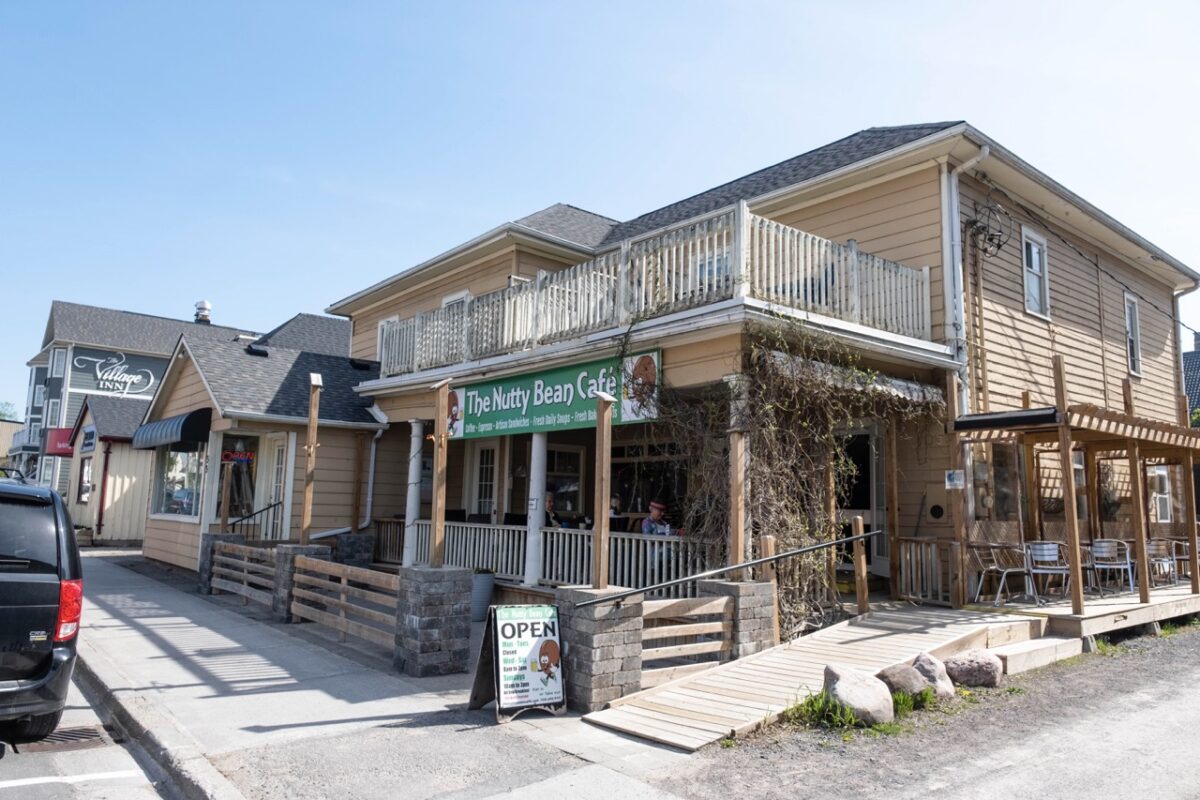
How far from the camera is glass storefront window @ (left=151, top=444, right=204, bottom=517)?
663 inches

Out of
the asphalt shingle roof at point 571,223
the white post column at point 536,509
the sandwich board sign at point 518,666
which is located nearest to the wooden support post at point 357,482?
the asphalt shingle roof at point 571,223

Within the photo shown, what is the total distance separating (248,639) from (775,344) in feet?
22.7

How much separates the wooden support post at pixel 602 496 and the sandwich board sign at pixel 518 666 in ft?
1.93

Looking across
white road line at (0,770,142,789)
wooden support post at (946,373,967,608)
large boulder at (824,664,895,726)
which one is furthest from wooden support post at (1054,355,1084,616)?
white road line at (0,770,142,789)

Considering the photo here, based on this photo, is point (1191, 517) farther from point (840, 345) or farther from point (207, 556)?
point (207, 556)

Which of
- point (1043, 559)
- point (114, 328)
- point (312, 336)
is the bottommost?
point (1043, 559)

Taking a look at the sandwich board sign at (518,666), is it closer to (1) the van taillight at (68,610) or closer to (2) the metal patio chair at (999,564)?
(1) the van taillight at (68,610)

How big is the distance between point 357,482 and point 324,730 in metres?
10.0

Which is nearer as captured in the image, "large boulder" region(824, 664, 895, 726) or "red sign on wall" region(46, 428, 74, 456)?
"large boulder" region(824, 664, 895, 726)

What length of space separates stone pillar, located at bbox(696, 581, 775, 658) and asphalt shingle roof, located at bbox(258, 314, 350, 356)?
69.7 feet

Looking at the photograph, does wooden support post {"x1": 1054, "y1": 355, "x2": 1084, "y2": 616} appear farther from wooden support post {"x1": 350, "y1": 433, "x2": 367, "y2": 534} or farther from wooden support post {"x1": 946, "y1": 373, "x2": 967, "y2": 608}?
wooden support post {"x1": 350, "y1": 433, "x2": 367, "y2": 534}

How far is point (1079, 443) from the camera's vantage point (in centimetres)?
A: 1209

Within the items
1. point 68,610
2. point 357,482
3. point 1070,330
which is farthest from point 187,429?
point 1070,330

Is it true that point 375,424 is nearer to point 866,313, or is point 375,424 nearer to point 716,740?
point 866,313
